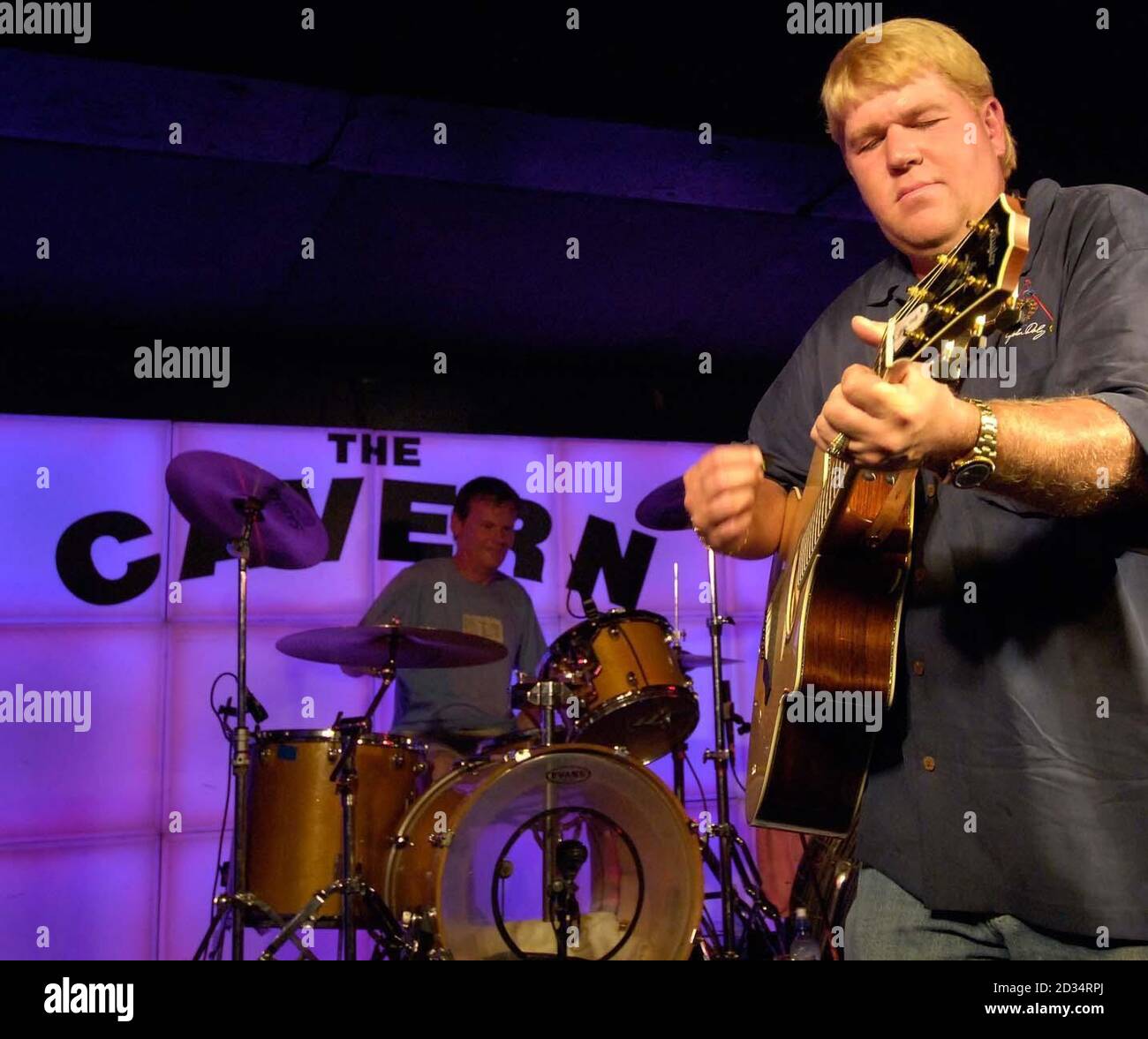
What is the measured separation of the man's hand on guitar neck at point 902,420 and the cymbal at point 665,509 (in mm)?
4247

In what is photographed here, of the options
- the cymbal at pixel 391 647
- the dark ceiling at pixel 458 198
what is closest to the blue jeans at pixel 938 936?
the cymbal at pixel 391 647

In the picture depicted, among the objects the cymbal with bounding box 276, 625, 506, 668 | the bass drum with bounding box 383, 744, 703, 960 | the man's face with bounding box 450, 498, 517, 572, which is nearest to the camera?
the bass drum with bounding box 383, 744, 703, 960

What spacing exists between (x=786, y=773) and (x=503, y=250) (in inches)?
185

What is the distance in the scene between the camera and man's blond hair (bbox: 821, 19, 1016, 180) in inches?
74.7

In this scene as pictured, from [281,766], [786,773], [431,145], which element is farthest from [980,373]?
[281,766]

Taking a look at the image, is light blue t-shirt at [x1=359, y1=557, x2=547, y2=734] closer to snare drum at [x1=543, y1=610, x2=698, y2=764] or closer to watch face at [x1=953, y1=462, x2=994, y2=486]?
snare drum at [x1=543, y1=610, x2=698, y2=764]

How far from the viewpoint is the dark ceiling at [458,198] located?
14.1 ft

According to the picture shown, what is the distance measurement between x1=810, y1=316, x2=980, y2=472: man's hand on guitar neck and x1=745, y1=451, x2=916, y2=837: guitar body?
1.12ft

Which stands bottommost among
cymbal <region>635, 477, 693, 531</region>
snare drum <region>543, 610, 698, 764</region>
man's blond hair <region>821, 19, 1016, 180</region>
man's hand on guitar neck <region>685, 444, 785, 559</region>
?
snare drum <region>543, 610, 698, 764</region>

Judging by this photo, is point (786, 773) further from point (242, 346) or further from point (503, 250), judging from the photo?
point (242, 346)

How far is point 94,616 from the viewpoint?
6512mm

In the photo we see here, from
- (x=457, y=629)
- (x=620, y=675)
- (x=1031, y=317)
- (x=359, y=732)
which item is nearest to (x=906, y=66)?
(x=1031, y=317)

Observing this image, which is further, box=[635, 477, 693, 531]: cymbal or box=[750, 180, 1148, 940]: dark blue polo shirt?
box=[635, 477, 693, 531]: cymbal

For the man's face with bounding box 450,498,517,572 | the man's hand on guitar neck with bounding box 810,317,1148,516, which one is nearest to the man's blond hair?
the man's hand on guitar neck with bounding box 810,317,1148,516
